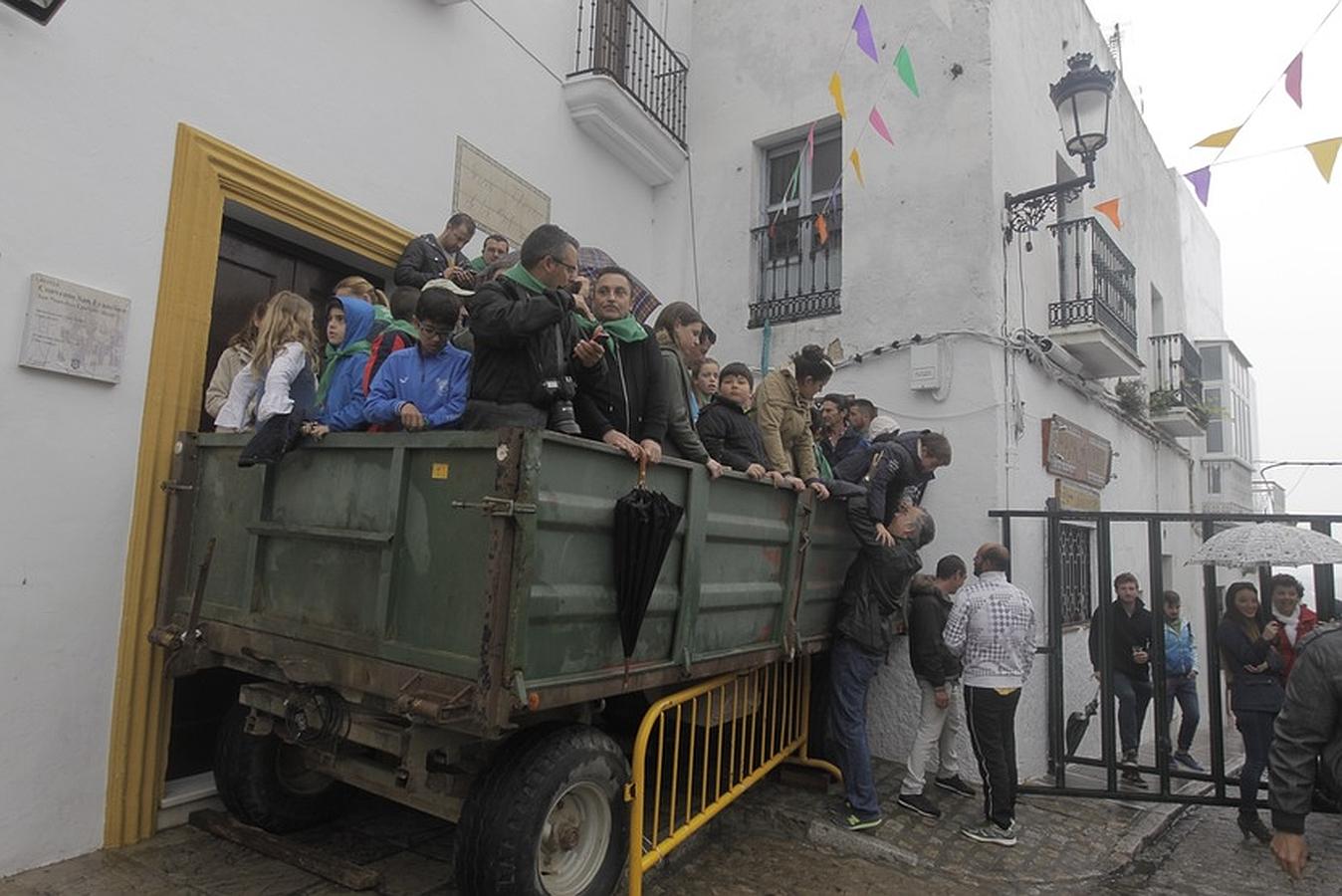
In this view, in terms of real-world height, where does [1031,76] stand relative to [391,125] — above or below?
above

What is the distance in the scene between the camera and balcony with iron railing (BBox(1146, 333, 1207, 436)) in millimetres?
10195

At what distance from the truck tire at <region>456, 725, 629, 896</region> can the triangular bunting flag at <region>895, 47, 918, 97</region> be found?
5.99 metres

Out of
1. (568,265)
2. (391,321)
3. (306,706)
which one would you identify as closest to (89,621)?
(306,706)

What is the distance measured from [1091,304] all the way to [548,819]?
261 inches

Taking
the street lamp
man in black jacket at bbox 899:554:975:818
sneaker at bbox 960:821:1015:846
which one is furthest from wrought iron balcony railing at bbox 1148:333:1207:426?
sneaker at bbox 960:821:1015:846

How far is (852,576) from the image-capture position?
530 cm

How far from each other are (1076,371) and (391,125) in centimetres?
640

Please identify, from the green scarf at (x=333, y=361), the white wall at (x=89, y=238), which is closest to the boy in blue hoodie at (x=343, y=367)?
the green scarf at (x=333, y=361)

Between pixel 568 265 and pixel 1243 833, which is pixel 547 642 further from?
pixel 1243 833

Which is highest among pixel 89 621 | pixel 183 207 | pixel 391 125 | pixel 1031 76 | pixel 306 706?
pixel 1031 76

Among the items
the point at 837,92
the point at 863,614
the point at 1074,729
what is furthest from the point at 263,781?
the point at 837,92

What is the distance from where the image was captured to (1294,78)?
526 centimetres

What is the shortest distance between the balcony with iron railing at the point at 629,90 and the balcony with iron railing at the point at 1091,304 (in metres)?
3.88

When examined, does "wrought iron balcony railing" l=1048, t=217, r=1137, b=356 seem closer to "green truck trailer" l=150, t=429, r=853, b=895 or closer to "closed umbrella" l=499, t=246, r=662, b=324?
"closed umbrella" l=499, t=246, r=662, b=324
